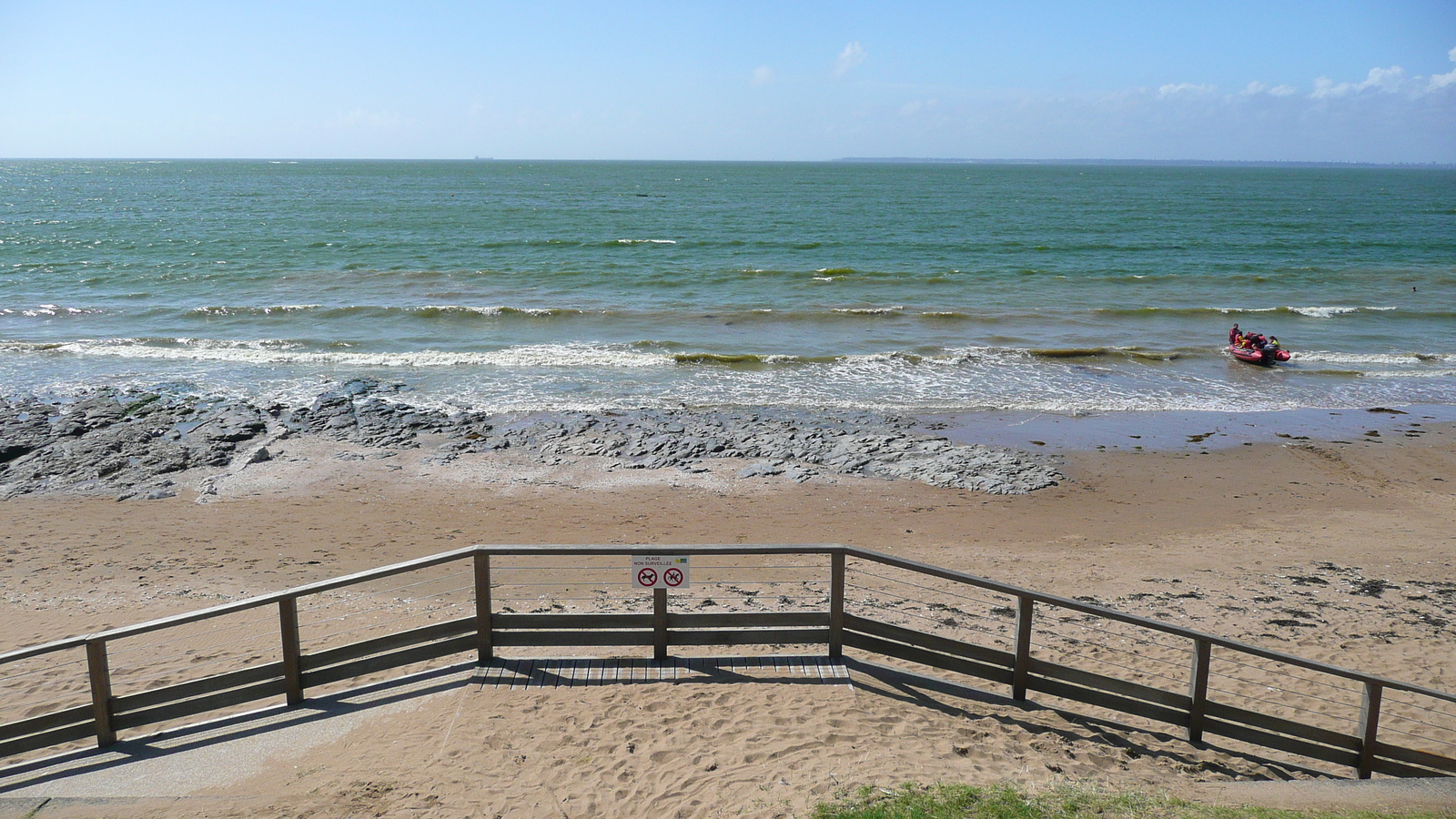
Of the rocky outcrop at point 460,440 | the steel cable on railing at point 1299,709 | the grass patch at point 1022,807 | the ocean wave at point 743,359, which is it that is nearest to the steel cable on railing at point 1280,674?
the steel cable on railing at point 1299,709

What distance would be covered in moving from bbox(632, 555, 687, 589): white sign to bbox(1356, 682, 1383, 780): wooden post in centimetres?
460

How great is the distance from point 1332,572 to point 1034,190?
105m

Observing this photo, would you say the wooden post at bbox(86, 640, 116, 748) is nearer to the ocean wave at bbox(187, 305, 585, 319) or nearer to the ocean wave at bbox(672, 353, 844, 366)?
the ocean wave at bbox(672, 353, 844, 366)

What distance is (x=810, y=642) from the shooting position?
6352mm

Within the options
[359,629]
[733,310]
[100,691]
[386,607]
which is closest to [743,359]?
[733,310]

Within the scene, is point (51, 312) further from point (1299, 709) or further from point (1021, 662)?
point (1299, 709)

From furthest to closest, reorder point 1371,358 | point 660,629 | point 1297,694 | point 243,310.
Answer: point 243,310 → point 1371,358 → point 1297,694 → point 660,629

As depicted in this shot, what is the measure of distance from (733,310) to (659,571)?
23.5 meters

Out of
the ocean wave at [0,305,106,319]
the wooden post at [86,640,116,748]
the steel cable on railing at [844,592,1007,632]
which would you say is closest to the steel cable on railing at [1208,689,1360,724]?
the steel cable on railing at [844,592,1007,632]

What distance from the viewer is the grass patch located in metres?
4.67

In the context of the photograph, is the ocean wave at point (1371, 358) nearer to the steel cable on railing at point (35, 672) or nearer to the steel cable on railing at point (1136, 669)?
the steel cable on railing at point (1136, 669)

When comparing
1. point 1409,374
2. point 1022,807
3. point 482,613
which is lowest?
point 1409,374

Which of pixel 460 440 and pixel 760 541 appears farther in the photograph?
pixel 460 440

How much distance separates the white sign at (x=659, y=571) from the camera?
604 centimetres
